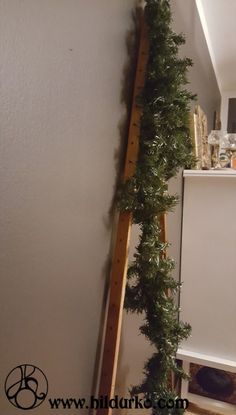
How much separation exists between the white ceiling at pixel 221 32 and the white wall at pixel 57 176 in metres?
1.56

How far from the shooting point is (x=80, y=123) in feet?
2.48

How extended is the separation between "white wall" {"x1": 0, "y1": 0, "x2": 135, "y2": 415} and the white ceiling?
61.3 inches

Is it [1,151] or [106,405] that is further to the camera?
[106,405]

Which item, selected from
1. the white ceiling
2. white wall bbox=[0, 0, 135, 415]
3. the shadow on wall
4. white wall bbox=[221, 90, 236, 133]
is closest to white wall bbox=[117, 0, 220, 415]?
the shadow on wall

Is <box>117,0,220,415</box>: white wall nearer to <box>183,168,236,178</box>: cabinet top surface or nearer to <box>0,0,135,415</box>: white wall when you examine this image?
<box>183,168,236,178</box>: cabinet top surface

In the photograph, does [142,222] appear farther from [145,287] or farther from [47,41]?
[47,41]

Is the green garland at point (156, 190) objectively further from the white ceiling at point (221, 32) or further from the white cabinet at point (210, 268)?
the white ceiling at point (221, 32)

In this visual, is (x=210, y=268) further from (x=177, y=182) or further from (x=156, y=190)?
(x=156, y=190)

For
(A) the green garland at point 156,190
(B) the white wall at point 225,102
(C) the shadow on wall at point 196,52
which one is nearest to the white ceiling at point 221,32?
(C) the shadow on wall at point 196,52

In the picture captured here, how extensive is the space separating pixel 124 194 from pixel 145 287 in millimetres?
323

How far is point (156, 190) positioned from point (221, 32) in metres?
2.14

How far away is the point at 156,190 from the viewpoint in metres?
0.94

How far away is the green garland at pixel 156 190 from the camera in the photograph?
36.5 inches

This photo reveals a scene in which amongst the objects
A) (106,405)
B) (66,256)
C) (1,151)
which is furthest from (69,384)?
(1,151)
